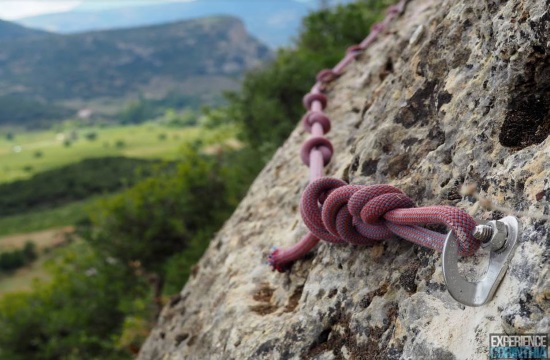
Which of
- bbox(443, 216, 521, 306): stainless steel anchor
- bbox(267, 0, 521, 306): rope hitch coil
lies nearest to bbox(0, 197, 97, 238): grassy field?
bbox(267, 0, 521, 306): rope hitch coil

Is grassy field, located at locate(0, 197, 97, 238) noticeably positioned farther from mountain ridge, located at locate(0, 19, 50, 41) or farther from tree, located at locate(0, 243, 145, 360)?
mountain ridge, located at locate(0, 19, 50, 41)

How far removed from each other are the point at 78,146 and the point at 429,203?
127 metres

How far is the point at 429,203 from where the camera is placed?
2.16 metres

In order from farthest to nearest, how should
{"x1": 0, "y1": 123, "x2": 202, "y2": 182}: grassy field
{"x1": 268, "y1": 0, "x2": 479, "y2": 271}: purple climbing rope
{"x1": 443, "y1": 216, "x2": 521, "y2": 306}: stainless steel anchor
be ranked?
{"x1": 0, "y1": 123, "x2": 202, "y2": 182}: grassy field, {"x1": 268, "y1": 0, "x2": 479, "y2": 271}: purple climbing rope, {"x1": 443, "y1": 216, "x2": 521, "y2": 306}: stainless steel anchor

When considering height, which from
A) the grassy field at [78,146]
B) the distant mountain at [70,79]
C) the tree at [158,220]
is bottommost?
the tree at [158,220]

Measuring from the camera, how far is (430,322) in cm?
186

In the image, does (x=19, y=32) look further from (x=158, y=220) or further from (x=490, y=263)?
(x=490, y=263)

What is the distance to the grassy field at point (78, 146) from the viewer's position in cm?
10019

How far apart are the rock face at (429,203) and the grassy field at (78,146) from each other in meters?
86.8

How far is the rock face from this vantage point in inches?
66.2

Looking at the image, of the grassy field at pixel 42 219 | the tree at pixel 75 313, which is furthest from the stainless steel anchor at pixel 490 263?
the grassy field at pixel 42 219

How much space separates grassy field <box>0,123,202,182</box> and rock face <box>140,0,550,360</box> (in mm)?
86834

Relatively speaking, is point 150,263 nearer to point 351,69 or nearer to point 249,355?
point 351,69

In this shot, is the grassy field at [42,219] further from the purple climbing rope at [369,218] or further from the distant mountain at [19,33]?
the distant mountain at [19,33]
